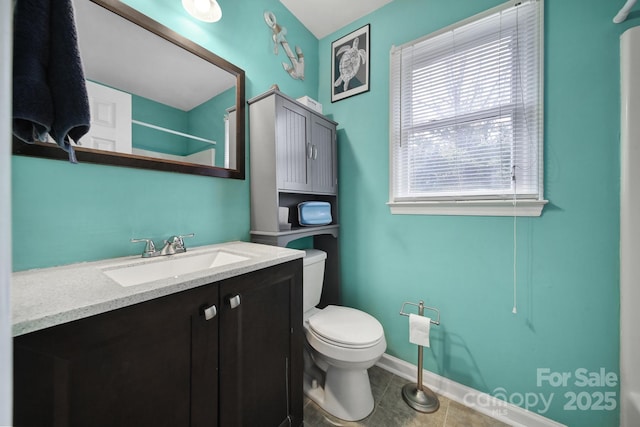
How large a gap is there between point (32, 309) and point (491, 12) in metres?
2.30

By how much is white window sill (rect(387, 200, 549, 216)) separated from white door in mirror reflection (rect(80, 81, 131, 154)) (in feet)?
5.08

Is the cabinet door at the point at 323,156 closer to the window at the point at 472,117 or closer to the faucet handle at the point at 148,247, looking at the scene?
the window at the point at 472,117

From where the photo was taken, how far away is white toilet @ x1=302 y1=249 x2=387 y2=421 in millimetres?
1212

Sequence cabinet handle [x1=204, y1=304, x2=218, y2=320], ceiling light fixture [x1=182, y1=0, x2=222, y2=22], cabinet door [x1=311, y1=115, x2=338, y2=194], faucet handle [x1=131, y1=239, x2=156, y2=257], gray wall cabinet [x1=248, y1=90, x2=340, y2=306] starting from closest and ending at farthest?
1. cabinet handle [x1=204, y1=304, x2=218, y2=320]
2. faucet handle [x1=131, y1=239, x2=156, y2=257]
3. ceiling light fixture [x1=182, y1=0, x2=222, y2=22]
4. gray wall cabinet [x1=248, y1=90, x2=340, y2=306]
5. cabinet door [x1=311, y1=115, x2=338, y2=194]

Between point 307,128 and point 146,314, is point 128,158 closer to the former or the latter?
point 146,314

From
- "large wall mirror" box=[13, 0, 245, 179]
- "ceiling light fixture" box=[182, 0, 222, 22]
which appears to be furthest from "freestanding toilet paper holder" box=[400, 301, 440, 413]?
"ceiling light fixture" box=[182, 0, 222, 22]

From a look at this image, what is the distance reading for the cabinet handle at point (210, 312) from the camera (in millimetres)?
760

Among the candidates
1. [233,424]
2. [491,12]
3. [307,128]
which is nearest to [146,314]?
[233,424]

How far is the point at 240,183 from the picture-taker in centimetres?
147

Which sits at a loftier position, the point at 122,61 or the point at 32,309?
the point at 122,61

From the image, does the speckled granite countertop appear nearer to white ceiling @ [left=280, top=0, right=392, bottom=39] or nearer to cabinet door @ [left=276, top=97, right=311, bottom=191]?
cabinet door @ [left=276, top=97, right=311, bottom=191]

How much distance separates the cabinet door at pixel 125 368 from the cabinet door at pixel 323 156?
1097 mm

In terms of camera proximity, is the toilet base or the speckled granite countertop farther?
the toilet base

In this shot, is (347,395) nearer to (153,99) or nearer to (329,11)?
(153,99)
